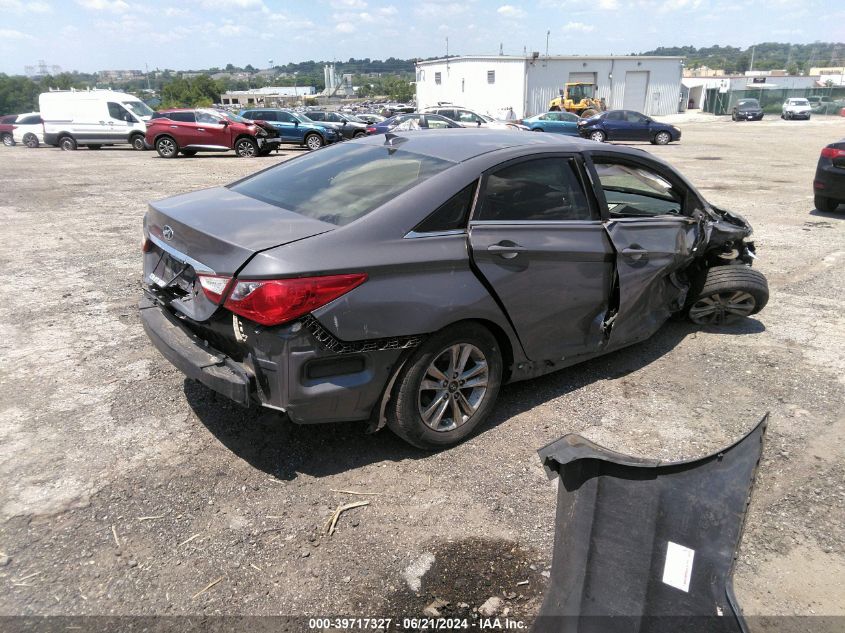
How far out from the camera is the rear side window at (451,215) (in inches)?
129

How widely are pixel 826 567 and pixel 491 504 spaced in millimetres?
1474

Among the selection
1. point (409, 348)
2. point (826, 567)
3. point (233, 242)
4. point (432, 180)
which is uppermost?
point (432, 180)

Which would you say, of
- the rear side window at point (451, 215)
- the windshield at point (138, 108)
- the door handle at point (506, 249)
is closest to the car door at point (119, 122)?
the windshield at point (138, 108)

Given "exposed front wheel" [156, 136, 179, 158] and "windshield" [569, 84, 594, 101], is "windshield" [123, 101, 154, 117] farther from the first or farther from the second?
"windshield" [569, 84, 594, 101]

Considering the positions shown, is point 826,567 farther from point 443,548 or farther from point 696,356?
point 696,356

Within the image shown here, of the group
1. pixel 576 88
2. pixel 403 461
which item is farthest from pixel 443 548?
pixel 576 88

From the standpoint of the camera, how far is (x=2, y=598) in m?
2.51

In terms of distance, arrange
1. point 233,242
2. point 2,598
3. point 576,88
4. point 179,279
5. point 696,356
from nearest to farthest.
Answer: point 2,598 → point 233,242 → point 179,279 → point 696,356 → point 576,88

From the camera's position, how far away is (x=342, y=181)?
3.75m

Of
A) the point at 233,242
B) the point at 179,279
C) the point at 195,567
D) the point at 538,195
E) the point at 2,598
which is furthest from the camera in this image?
the point at 538,195

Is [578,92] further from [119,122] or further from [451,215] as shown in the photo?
[451,215]

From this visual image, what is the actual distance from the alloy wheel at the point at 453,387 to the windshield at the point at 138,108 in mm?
24757

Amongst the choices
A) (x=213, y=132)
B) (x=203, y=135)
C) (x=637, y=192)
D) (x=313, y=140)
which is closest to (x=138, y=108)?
(x=203, y=135)

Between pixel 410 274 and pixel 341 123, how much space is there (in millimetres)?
26137
